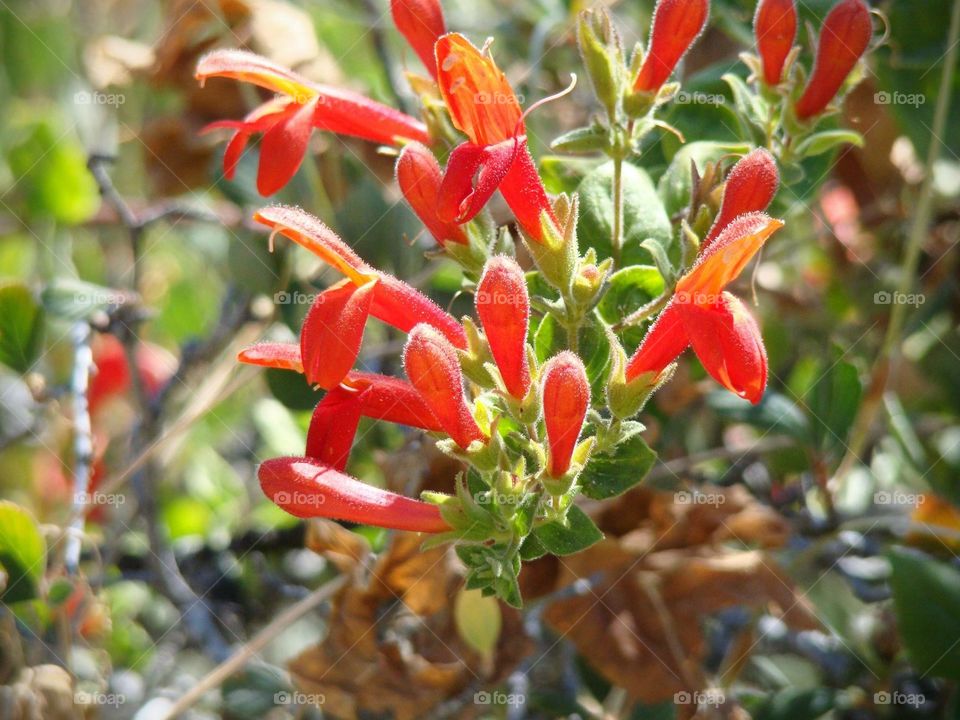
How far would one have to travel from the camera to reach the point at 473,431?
3.55ft

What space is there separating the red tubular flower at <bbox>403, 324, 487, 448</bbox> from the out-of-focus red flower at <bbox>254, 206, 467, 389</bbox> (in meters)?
0.06

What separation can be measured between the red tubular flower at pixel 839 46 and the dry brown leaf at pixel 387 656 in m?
0.83

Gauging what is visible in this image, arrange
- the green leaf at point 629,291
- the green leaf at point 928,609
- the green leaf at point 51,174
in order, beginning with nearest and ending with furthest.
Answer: the green leaf at point 629,291, the green leaf at point 928,609, the green leaf at point 51,174

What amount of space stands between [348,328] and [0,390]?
1645mm

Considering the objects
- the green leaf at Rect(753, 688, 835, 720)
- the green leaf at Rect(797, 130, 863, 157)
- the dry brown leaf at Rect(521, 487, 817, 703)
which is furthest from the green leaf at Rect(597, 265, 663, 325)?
the green leaf at Rect(753, 688, 835, 720)

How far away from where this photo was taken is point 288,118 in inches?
47.1

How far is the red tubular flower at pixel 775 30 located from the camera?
1250 mm

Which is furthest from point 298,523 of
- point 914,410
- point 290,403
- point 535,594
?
point 914,410

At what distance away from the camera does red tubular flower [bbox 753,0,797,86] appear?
1.25 meters

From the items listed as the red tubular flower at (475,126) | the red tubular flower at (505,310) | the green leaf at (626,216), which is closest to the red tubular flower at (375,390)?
the red tubular flower at (505,310)

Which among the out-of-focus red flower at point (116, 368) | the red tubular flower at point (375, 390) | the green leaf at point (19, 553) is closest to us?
the red tubular flower at point (375, 390)

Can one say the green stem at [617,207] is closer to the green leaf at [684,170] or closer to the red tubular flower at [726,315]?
the green leaf at [684,170]

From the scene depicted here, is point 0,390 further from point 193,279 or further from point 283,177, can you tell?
point 283,177

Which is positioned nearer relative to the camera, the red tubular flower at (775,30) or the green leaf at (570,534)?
the green leaf at (570,534)
